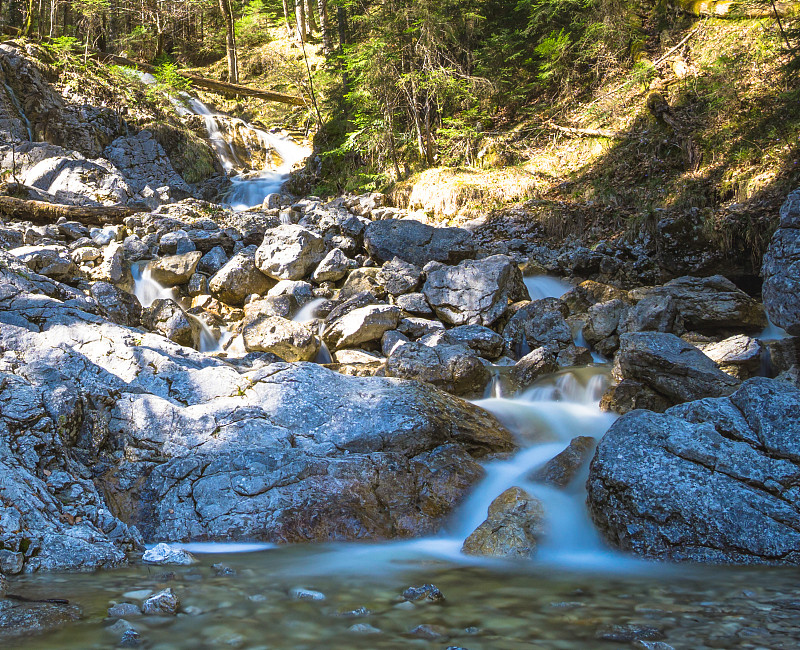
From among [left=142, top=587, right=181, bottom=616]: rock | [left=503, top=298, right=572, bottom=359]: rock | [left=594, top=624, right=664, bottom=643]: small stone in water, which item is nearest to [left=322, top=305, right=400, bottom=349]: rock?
[left=503, top=298, right=572, bottom=359]: rock

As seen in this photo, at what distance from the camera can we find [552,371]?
25.4 ft

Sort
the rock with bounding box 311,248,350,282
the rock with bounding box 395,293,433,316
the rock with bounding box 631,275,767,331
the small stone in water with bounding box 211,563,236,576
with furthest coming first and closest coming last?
the rock with bounding box 311,248,350,282
the rock with bounding box 395,293,433,316
the rock with bounding box 631,275,767,331
the small stone in water with bounding box 211,563,236,576

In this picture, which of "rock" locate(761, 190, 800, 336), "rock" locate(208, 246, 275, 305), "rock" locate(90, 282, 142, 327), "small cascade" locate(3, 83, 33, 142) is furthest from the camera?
"small cascade" locate(3, 83, 33, 142)

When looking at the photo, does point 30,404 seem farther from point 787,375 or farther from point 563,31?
point 563,31

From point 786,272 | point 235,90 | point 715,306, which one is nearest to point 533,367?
point 786,272

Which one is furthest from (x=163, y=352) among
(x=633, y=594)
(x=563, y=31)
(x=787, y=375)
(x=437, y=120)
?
(x=563, y=31)

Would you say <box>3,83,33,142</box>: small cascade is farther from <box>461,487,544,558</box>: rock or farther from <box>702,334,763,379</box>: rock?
<box>702,334,763,379</box>: rock

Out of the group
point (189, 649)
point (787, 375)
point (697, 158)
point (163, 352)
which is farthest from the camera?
point (697, 158)

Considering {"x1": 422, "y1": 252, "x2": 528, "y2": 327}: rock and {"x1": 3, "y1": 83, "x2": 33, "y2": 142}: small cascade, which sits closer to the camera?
{"x1": 422, "y1": 252, "x2": 528, "y2": 327}: rock

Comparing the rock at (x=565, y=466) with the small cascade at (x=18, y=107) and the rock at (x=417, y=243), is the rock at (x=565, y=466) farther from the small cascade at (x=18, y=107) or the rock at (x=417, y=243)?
the small cascade at (x=18, y=107)

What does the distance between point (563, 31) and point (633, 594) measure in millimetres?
17093

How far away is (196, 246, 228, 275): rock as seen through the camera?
37.6 feet

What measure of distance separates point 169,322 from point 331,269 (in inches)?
133

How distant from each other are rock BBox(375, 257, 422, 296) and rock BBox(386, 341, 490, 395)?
112 inches
